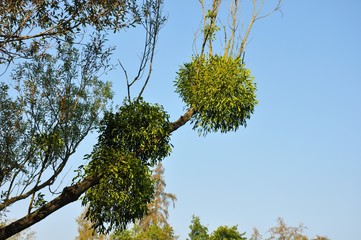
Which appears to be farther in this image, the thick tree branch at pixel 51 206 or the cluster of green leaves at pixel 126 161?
the cluster of green leaves at pixel 126 161

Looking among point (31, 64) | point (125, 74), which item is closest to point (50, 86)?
point (31, 64)

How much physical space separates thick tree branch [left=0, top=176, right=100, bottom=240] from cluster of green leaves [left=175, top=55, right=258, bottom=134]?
568cm

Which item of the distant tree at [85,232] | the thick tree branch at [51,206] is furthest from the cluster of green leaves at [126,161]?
the distant tree at [85,232]

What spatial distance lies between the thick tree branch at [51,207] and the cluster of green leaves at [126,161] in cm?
45

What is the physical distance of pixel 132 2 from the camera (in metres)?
13.8

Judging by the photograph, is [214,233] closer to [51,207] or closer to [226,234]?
[226,234]

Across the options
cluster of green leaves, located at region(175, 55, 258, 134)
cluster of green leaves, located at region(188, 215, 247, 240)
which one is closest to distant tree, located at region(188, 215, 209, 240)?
cluster of green leaves, located at region(188, 215, 247, 240)

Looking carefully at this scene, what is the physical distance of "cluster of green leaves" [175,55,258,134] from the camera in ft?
53.2

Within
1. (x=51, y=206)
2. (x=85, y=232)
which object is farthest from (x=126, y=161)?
(x=85, y=232)

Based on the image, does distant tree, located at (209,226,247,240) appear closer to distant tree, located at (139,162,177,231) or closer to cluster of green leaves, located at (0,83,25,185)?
distant tree, located at (139,162,177,231)

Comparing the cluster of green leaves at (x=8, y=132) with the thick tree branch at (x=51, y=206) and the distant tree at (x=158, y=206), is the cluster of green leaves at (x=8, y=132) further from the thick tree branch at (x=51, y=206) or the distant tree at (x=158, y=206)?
the distant tree at (x=158, y=206)

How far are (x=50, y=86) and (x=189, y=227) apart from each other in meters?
35.8

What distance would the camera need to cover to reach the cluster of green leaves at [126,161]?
44.5 ft

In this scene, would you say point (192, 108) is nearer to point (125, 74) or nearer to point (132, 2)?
point (125, 74)
